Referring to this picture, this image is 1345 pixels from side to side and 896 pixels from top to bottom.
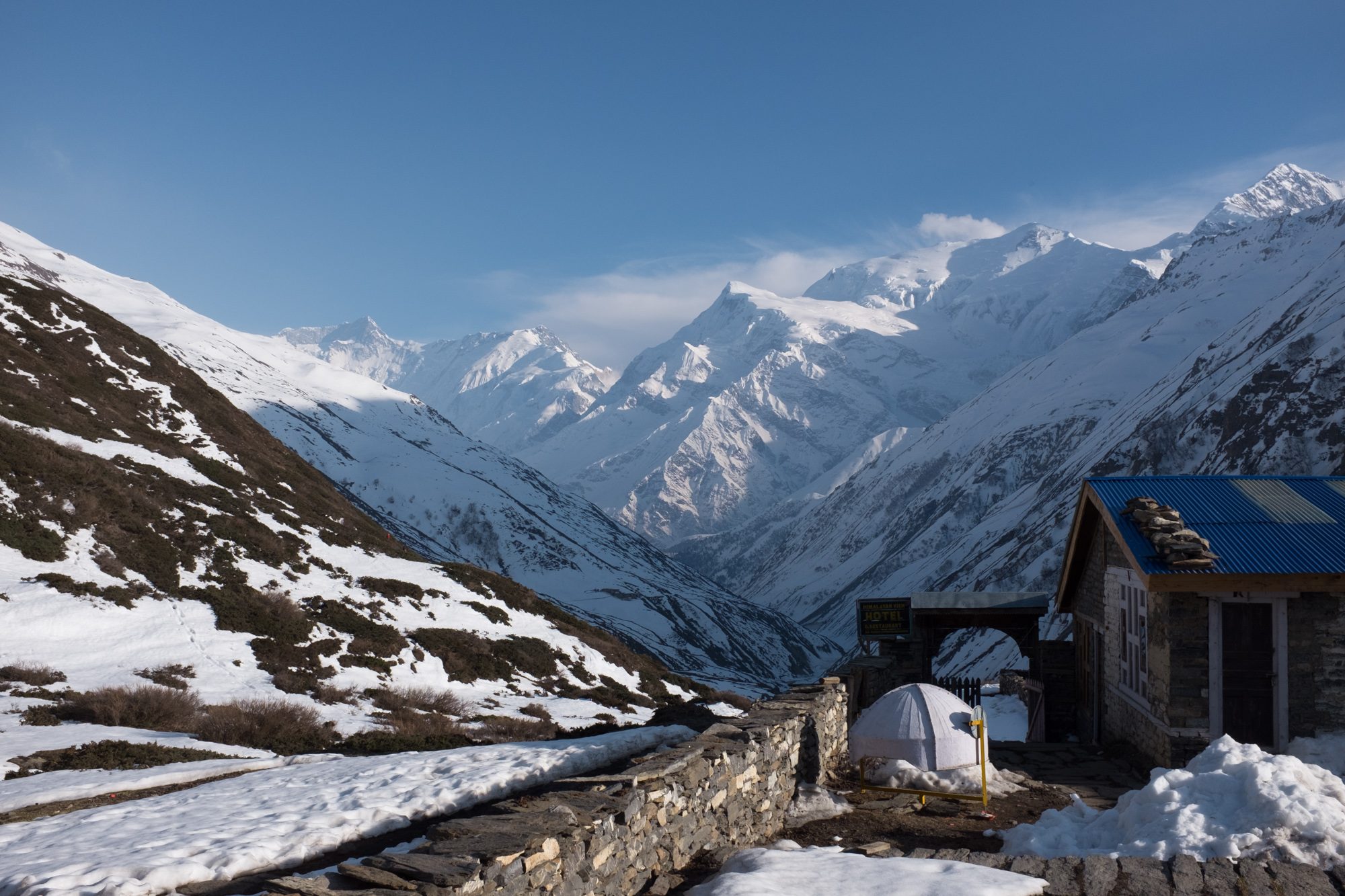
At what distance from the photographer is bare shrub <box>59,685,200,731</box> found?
16484 millimetres

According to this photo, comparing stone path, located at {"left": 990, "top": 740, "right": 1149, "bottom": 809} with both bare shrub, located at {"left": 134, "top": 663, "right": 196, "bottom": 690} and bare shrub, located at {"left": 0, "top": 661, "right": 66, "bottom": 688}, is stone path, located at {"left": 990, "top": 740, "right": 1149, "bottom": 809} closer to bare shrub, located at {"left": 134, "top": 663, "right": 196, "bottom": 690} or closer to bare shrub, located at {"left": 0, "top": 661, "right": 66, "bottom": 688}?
bare shrub, located at {"left": 134, "top": 663, "right": 196, "bottom": 690}

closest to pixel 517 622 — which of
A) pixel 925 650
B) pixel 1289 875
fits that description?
pixel 925 650

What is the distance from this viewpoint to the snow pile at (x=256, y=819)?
8109 mm

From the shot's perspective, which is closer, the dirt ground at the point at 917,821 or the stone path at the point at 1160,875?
the stone path at the point at 1160,875

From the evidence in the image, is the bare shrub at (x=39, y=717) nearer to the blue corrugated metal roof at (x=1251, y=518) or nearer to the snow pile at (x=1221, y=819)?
the snow pile at (x=1221, y=819)

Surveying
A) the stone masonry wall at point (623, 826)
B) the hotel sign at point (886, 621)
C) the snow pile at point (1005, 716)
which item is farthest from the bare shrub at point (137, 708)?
the snow pile at point (1005, 716)

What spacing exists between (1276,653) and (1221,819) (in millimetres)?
6473

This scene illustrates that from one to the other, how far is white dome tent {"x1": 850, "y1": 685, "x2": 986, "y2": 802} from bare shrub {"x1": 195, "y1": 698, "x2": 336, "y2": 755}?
10.0 meters

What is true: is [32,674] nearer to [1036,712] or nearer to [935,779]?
[935,779]

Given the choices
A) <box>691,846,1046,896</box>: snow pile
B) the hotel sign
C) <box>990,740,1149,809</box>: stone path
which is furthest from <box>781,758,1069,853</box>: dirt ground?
the hotel sign

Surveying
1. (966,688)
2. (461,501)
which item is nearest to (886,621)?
(966,688)

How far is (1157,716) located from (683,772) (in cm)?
1076

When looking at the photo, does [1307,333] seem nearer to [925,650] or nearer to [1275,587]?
[925,650]

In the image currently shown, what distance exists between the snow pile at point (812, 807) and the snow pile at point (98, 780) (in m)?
7.78
